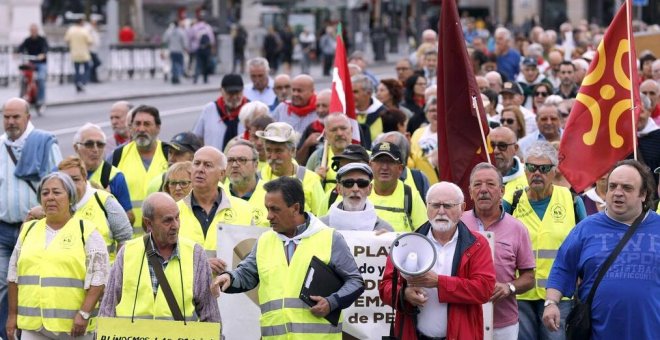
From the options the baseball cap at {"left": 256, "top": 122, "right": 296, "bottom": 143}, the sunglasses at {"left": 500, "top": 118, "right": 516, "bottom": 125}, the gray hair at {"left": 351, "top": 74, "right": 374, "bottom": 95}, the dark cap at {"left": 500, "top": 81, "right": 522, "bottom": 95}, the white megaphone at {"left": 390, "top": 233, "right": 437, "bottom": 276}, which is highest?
the gray hair at {"left": 351, "top": 74, "right": 374, "bottom": 95}

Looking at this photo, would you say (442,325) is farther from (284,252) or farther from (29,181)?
(29,181)

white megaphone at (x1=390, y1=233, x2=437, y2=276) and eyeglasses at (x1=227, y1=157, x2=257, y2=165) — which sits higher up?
eyeglasses at (x1=227, y1=157, x2=257, y2=165)

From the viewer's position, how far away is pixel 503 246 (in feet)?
30.1

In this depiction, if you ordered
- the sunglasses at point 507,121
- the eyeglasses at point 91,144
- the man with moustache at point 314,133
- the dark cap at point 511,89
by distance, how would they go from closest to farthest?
the eyeglasses at point 91,144, the man with moustache at point 314,133, the sunglasses at point 507,121, the dark cap at point 511,89

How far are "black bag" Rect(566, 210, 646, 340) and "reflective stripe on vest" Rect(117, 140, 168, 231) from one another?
4.73 metres

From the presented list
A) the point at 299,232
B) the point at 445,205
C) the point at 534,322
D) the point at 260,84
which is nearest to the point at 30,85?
the point at 260,84

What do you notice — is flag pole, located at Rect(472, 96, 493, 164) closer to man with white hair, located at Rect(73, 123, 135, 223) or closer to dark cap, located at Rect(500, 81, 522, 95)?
man with white hair, located at Rect(73, 123, 135, 223)

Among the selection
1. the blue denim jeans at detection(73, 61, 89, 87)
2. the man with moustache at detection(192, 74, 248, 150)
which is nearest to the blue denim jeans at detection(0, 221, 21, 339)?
the man with moustache at detection(192, 74, 248, 150)

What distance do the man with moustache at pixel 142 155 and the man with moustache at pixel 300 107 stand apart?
103 inches

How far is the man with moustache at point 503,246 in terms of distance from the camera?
916cm

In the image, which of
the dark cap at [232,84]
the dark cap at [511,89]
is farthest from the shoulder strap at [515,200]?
the dark cap at [511,89]

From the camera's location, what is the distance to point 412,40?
56.5 meters

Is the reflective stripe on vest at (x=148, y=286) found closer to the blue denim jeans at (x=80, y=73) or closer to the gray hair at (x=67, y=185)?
the gray hair at (x=67, y=185)

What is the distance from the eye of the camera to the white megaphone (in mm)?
8198
